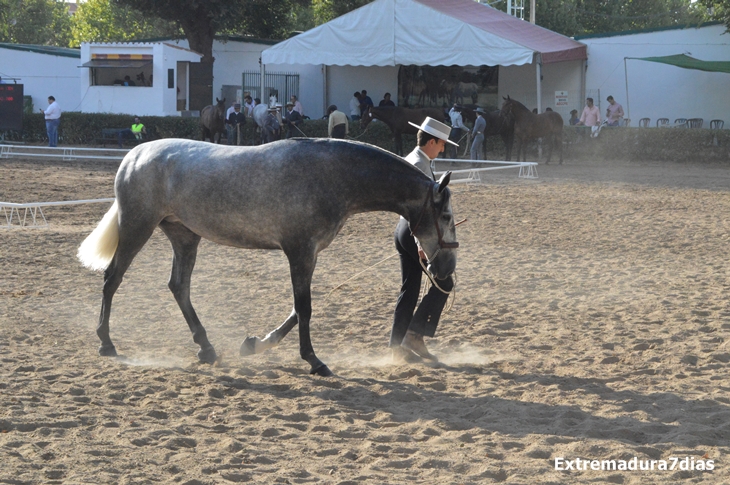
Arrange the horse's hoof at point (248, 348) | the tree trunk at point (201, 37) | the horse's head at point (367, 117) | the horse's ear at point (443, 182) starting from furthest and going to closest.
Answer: the tree trunk at point (201, 37), the horse's head at point (367, 117), the horse's hoof at point (248, 348), the horse's ear at point (443, 182)

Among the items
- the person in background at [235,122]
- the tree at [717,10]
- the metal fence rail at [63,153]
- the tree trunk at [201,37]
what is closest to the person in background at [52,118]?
the metal fence rail at [63,153]

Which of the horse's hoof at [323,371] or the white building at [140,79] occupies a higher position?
the white building at [140,79]

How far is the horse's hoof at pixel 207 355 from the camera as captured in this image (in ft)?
19.5

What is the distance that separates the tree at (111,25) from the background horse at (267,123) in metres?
25.9

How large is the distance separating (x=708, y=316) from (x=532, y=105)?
24051 millimetres

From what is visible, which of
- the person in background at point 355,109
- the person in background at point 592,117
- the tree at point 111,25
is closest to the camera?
the person in background at point 592,117

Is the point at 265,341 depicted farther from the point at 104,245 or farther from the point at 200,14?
the point at 200,14

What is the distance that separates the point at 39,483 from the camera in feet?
12.4

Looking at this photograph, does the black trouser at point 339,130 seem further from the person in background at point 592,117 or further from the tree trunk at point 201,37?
the tree trunk at point 201,37

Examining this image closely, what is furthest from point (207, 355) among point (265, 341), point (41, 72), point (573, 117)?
point (41, 72)

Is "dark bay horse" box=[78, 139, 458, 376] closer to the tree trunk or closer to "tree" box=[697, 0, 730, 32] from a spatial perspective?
"tree" box=[697, 0, 730, 32]

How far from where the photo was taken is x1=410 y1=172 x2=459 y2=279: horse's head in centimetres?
543

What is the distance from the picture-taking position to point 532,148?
27.7m

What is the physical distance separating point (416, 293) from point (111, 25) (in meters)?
57.1
